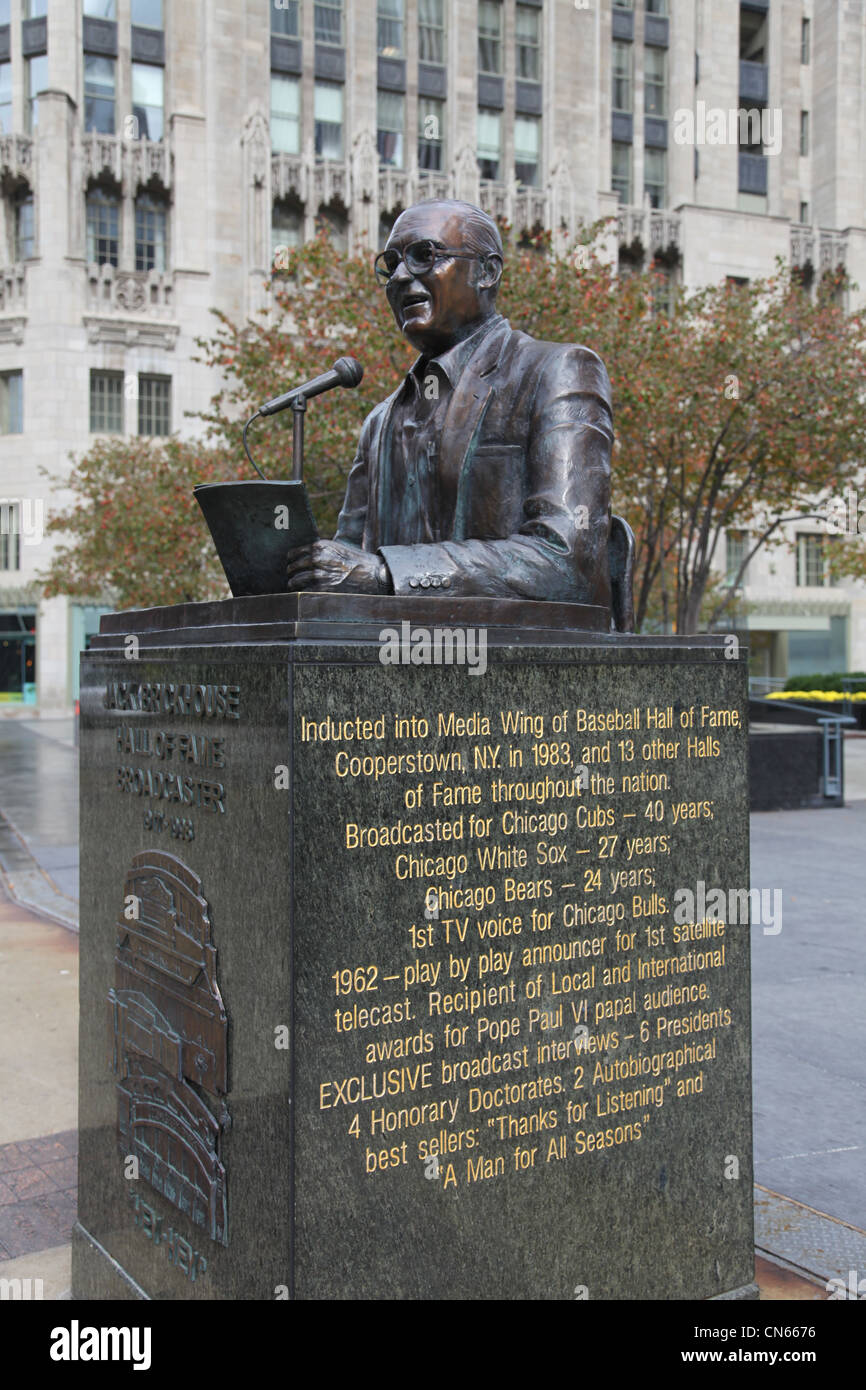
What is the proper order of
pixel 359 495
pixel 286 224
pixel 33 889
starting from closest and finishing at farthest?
pixel 359 495 → pixel 33 889 → pixel 286 224

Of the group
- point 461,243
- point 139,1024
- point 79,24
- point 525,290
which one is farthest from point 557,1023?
point 79,24

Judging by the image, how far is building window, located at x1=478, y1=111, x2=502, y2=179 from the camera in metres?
45.4

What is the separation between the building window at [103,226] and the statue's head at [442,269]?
139 feet

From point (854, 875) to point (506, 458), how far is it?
8566 mm

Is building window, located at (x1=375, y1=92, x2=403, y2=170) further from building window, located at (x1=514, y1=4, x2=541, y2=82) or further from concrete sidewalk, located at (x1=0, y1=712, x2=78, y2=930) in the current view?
concrete sidewalk, located at (x1=0, y1=712, x2=78, y2=930)

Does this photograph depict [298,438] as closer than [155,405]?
Yes

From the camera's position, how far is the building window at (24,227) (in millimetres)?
42188

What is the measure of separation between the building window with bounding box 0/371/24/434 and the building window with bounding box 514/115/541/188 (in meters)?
19.6

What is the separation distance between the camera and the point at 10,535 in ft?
136

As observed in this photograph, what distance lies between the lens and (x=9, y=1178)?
4.74m

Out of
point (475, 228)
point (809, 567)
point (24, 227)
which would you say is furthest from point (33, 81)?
point (475, 228)

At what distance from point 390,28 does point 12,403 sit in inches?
754
